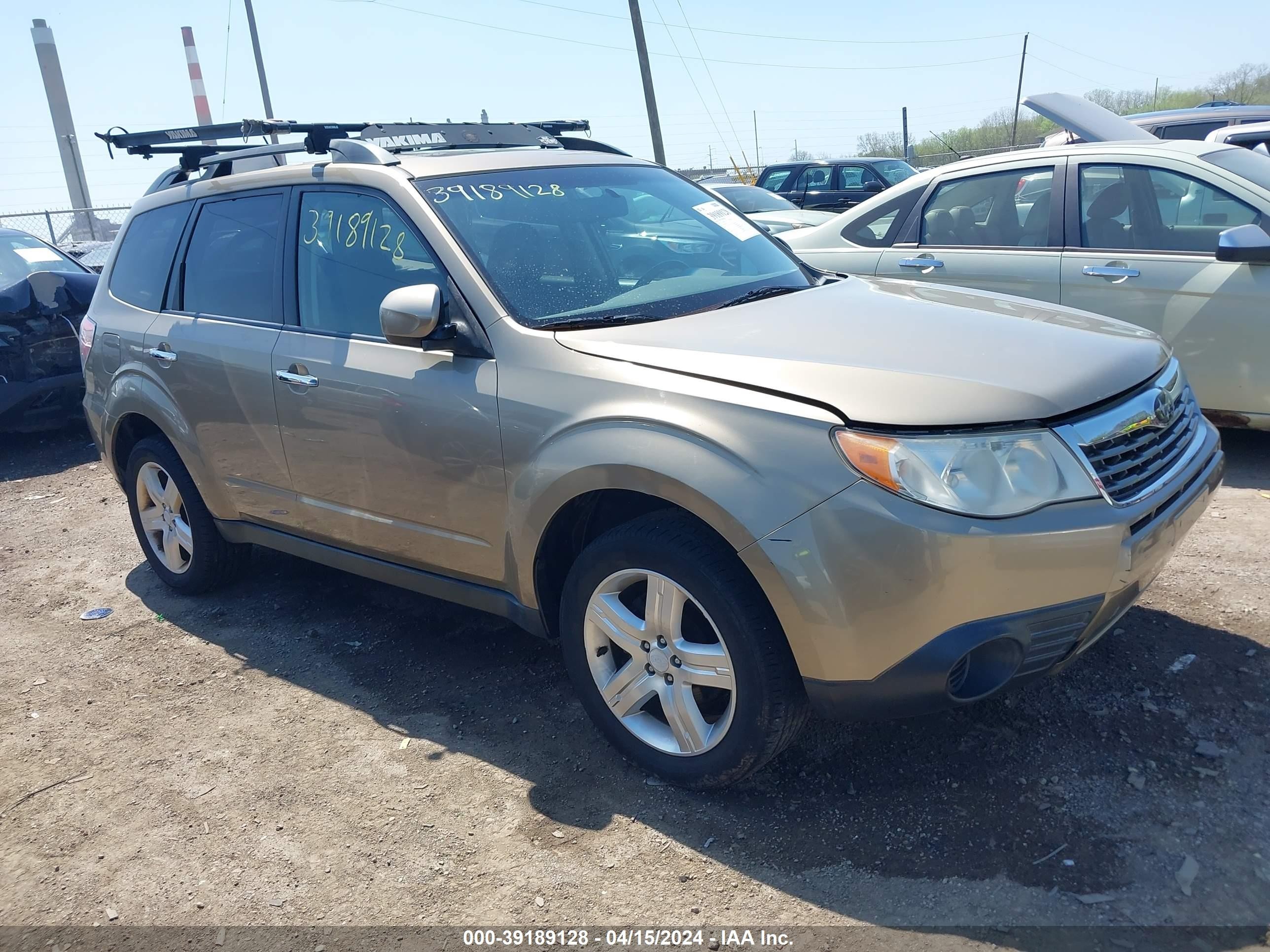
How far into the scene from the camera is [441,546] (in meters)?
3.52

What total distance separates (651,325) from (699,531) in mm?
733

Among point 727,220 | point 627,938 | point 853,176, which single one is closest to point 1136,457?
point 627,938

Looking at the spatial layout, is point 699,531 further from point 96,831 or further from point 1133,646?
point 96,831

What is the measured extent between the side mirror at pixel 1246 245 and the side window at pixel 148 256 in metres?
4.87

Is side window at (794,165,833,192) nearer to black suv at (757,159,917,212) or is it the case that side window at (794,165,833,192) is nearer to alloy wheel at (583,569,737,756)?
black suv at (757,159,917,212)

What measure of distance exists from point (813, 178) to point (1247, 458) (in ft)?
42.7

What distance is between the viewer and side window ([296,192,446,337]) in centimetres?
355

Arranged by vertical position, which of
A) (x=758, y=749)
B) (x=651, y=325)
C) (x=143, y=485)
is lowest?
(x=758, y=749)

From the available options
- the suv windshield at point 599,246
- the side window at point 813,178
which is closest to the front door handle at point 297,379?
the suv windshield at point 599,246

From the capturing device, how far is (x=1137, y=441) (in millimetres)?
2750

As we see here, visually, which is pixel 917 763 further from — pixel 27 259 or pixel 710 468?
pixel 27 259

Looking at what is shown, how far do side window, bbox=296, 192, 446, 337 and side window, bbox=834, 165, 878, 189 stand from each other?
47.1ft

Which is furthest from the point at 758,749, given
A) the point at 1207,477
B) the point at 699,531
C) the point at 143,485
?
the point at 143,485

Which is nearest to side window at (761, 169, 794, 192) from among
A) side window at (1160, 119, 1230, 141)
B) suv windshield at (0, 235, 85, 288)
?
side window at (1160, 119, 1230, 141)
